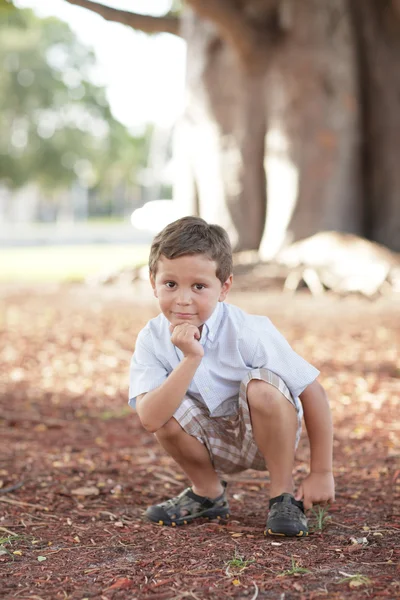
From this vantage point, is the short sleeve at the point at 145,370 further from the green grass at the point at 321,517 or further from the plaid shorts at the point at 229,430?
the green grass at the point at 321,517

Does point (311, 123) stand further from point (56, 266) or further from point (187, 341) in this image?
point (187, 341)

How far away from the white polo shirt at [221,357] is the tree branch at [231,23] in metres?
6.28

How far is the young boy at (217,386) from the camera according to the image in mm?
2631

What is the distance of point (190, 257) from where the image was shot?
263 centimetres

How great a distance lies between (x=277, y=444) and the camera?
8.91 ft

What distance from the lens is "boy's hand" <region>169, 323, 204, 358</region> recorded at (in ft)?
8.43

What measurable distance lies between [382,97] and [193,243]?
814cm

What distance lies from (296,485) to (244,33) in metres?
6.88

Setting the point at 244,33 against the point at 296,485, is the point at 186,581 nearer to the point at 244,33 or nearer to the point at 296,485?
the point at 296,485

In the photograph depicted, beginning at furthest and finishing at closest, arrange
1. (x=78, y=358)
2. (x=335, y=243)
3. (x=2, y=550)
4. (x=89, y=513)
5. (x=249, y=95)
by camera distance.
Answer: (x=249, y=95)
(x=335, y=243)
(x=78, y=358)
(x=89, y=513)
(x=2, y=550)

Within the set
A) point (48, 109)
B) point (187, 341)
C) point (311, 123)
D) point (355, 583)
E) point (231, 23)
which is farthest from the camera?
point (48, 109)

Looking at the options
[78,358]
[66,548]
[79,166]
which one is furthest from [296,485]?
[79,166]

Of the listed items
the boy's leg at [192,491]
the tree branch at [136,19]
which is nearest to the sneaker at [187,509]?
the boy's leg at [192,491]

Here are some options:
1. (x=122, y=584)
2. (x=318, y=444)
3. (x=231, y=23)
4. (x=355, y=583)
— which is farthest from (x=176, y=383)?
(x=231, y=23)
